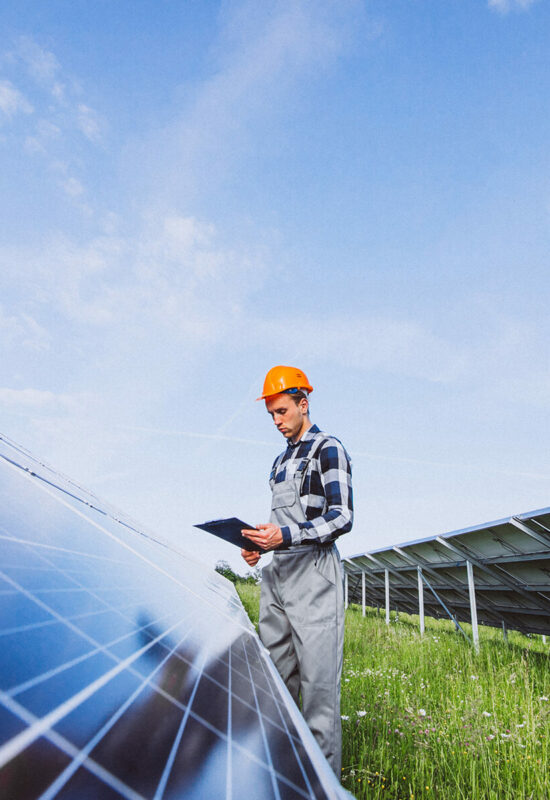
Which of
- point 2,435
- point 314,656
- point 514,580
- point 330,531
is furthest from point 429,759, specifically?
point 514,580

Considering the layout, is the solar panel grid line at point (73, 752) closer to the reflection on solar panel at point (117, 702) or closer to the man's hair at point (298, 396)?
the reflection on solar panel at point (117, 702)

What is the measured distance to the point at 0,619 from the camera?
1.88 ft

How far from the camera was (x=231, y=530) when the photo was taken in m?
2.37

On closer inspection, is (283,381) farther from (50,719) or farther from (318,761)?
(50,719)

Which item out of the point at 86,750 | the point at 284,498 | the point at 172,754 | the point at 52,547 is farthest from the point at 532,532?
the point at 86,750

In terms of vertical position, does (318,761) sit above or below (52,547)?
below

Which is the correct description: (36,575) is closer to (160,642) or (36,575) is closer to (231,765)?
(160,642)

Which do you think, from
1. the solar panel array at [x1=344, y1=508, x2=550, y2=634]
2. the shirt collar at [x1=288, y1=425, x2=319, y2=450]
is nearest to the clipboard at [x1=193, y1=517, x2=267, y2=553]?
the shirt collar at [x1=288, y1=425, x2=319, y2=450]

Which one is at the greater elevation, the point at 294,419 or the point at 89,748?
the point at 294,419

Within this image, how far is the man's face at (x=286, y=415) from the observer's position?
9.53 ft

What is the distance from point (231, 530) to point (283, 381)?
103 centimetres

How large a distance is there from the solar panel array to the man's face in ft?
13.5

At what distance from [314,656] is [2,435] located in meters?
2.86

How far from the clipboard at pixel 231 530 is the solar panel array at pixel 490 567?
14.9 ft
